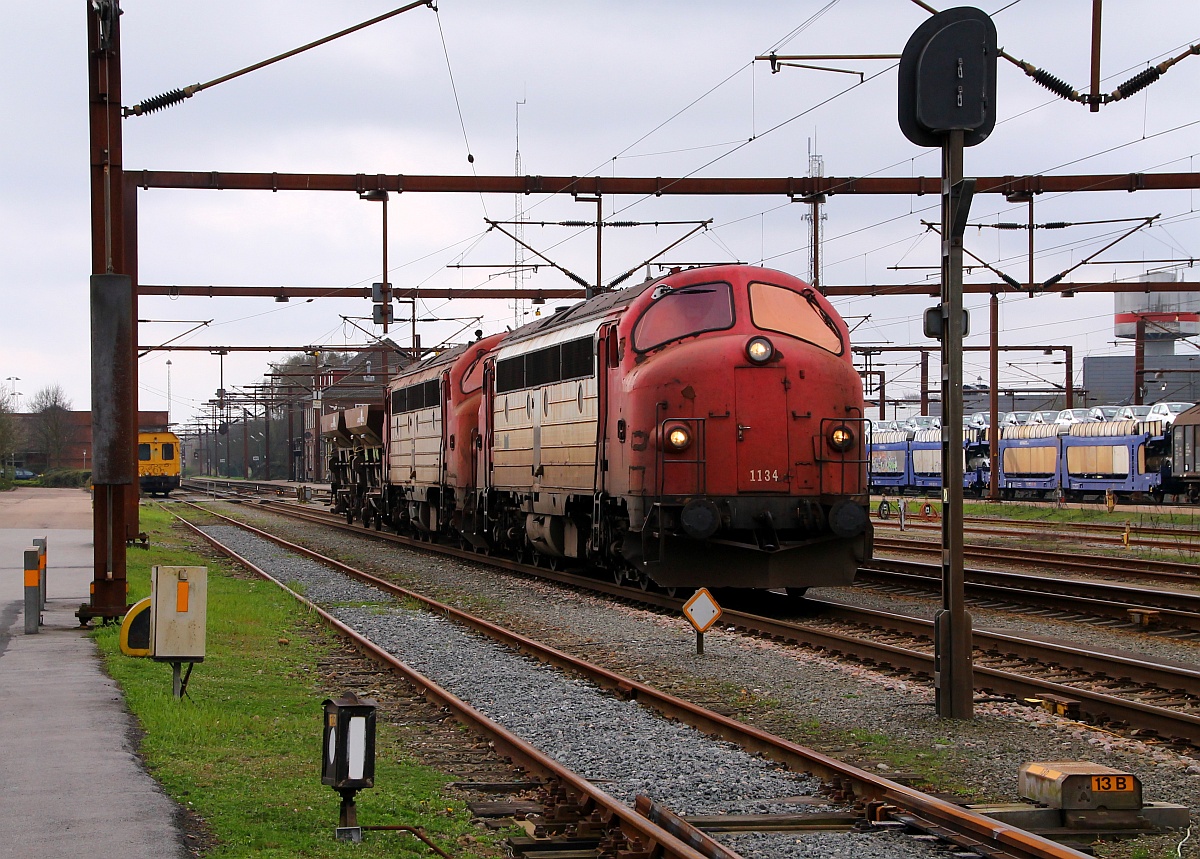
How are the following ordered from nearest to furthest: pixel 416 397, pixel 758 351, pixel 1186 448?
1. pixel 758 351
2. pixel 416 397
3. pixel 1186 448

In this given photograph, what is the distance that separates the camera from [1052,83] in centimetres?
1653

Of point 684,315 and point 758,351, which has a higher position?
point 684,315

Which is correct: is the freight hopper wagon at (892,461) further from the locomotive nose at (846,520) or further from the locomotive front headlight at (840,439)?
the locomotive nose at (846,520)

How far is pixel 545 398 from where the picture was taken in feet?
65.0

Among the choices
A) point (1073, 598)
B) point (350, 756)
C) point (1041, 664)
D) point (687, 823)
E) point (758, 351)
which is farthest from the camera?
point (1073, 598)

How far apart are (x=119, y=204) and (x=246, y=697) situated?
857cm

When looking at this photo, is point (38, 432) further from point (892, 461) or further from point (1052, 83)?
point (1052, 83)

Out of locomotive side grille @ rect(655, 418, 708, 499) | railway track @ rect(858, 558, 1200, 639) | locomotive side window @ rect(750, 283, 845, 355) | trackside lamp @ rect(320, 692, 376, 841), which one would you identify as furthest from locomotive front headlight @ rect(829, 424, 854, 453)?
trackside lamp @ rect(320, 692, 376, 841)

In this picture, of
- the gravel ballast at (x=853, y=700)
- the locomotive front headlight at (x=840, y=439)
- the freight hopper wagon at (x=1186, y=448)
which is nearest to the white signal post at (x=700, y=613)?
the gravel ballast at (x=853, y=700)

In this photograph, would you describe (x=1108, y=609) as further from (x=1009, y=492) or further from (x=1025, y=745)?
(x=1009, y=492)

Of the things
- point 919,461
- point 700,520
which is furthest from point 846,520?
point 919,461

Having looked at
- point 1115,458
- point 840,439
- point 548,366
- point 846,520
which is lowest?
point 846,520

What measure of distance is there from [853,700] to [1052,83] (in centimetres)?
973

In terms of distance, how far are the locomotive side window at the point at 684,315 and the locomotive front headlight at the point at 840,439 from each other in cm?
177
